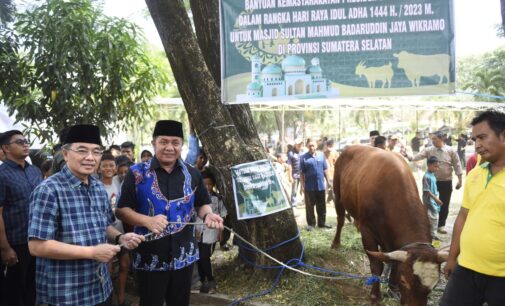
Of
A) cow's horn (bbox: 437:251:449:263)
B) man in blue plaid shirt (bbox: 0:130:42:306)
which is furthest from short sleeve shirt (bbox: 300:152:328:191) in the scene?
man in blue plaid shirt (bbox: 0:130:42:306)

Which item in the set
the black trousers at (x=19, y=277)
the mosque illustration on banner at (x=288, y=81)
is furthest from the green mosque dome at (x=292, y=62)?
the black trousers at (x=19, y=277)

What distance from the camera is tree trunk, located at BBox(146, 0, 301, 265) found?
5320 millimetres

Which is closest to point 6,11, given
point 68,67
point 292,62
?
point 68,67

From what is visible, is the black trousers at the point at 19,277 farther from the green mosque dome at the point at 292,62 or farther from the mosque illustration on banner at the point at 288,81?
the green mosque dome at the point at 292,62

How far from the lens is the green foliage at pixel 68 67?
21.3 feet

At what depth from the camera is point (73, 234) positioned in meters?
2.70

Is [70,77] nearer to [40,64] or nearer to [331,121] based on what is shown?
[40,64]

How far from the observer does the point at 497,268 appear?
3039mm

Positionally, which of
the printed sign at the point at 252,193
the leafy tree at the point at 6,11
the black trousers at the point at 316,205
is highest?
the leafy tree at the point at 6,11

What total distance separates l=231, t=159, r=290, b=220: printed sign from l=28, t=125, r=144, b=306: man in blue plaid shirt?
2435mm

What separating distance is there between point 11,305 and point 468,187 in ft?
14.1

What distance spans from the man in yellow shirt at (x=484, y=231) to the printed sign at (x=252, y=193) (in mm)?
2322

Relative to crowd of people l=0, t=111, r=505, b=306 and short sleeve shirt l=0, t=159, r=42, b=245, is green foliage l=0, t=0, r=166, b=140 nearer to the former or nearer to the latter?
crowd of people l=0, t=111, r=505, b=306

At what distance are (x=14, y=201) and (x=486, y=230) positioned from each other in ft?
13.6
